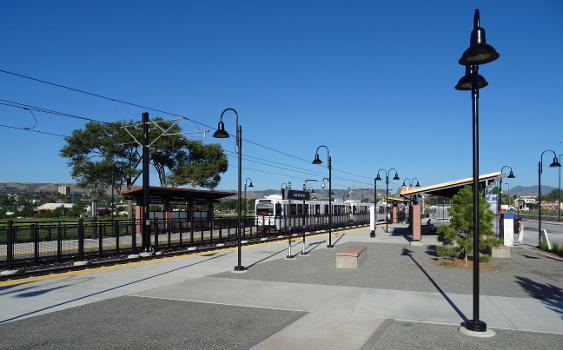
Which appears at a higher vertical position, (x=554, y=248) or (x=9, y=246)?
(x=9, y=246)

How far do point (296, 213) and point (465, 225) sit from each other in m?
20.2

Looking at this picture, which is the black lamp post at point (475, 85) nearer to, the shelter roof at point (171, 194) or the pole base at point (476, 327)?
the pole base at point (476, 327)

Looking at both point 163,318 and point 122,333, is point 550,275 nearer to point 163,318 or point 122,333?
point 163,318

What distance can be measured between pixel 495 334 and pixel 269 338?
3.64m

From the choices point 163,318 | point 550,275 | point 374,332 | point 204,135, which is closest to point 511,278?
point 550,275

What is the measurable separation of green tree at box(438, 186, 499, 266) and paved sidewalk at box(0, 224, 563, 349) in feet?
3.78

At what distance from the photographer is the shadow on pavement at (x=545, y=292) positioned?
28.8 ft

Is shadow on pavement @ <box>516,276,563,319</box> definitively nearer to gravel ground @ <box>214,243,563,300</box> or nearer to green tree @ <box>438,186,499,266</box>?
gravel ground @ <box>214,243,563,300</box>

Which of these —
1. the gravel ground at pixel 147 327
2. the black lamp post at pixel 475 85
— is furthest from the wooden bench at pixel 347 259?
the black lamp post at pixel 475 85

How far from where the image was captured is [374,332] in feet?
22.3

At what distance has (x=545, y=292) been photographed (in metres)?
10.2

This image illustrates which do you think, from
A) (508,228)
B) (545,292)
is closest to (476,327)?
(545,292)

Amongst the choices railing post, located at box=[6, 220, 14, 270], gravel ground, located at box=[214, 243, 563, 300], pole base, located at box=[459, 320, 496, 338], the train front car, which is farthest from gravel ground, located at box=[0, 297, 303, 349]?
the train front car

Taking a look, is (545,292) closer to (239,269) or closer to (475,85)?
(475,85)
